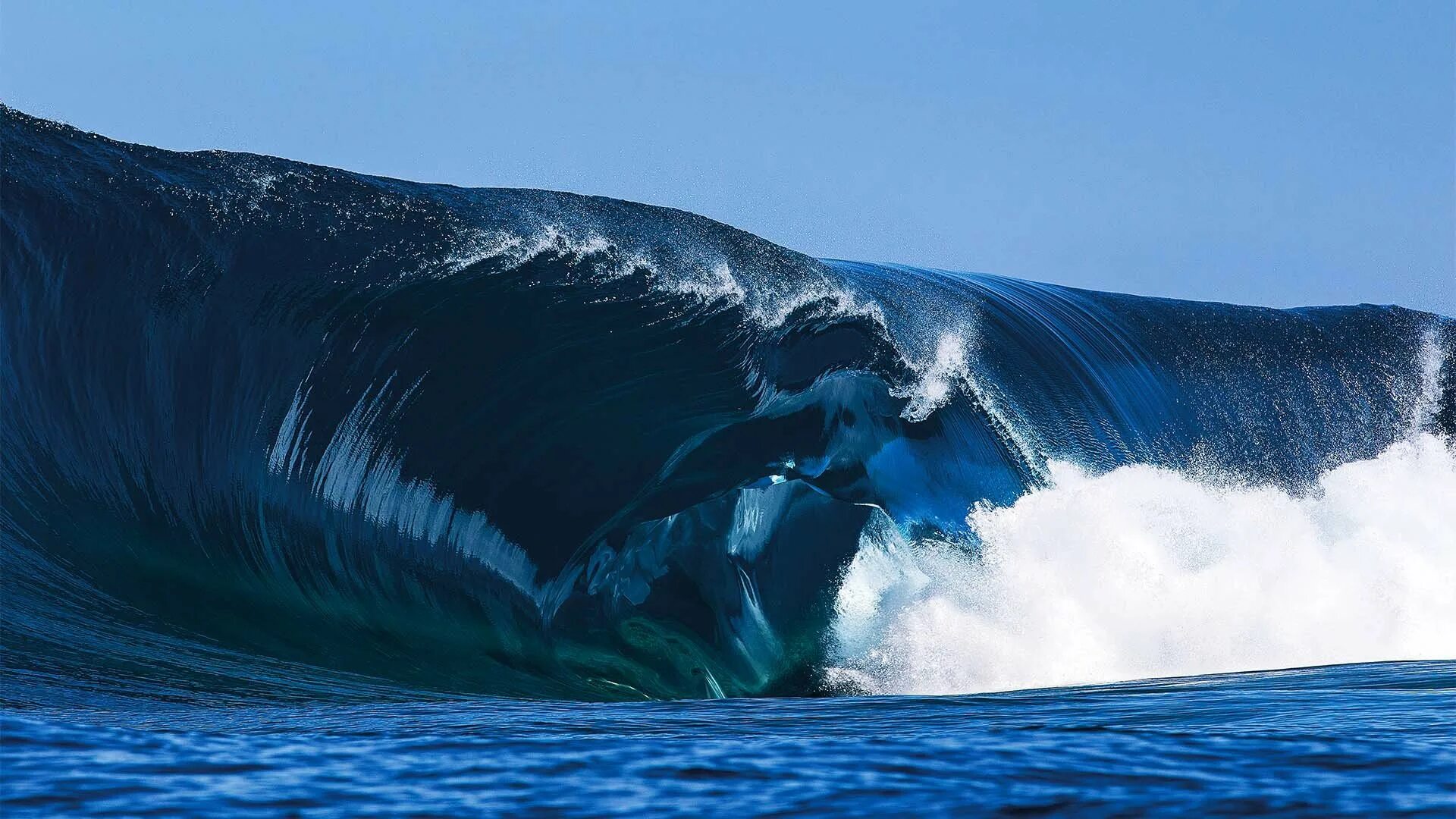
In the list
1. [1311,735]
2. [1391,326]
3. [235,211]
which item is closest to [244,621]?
[235,211]

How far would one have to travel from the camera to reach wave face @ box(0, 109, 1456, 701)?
17.4ft

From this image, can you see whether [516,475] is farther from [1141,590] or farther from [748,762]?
[748,762]

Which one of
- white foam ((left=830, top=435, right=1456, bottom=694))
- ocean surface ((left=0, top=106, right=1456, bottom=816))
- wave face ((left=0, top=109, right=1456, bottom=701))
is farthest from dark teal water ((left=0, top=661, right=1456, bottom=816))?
white foam ((left=830, top=435, right=1456, bottom=694))

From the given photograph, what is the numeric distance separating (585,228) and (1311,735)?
4.89 metres

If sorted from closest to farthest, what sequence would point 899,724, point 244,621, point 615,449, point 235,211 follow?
point 899,724 < point 244,621 < point 235,211 < point 615,449

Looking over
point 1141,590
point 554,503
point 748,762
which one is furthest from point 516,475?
point 748,762

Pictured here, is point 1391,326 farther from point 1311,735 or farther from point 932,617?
point 1311,735

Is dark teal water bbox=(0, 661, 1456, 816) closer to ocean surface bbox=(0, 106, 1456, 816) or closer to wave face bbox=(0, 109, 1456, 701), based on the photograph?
ocean surface bbox=(0, 106, 1456, 816)

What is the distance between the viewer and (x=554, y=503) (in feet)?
20.1

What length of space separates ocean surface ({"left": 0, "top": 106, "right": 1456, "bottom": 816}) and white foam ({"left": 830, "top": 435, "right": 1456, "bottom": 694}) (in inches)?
1.0

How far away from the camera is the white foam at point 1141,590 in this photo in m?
6.07

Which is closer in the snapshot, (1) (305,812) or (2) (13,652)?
(1) (305,812)

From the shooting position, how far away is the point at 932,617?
20.1 ft

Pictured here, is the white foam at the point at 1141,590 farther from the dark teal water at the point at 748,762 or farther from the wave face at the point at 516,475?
the dark teal water at the point at 748,762
